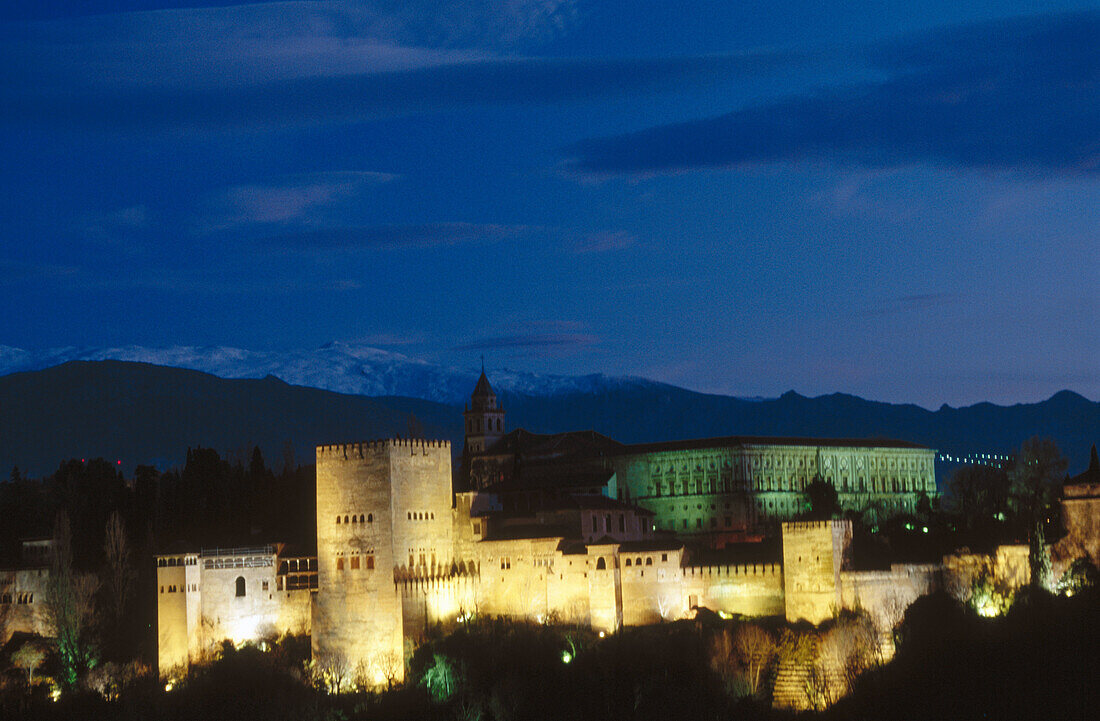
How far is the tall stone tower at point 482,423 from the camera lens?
10488 cm

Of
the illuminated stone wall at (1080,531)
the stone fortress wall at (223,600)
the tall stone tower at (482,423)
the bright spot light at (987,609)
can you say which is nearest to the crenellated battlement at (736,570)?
A: the bright spot light at (987,609)

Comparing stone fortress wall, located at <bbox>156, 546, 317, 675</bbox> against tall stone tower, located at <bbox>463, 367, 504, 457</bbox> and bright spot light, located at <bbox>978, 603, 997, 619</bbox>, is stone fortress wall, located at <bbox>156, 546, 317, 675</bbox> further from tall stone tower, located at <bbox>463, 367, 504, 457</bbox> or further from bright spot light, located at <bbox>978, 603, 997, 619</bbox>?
tall stone tower, located at <bbox>463, 367, 504, 457</bbox>

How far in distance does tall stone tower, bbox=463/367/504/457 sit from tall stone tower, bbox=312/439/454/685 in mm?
38467

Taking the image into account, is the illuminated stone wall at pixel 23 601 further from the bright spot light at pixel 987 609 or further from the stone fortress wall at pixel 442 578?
the bright spot light at pixel 987 609

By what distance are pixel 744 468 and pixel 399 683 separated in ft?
136

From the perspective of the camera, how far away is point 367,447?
64.2m

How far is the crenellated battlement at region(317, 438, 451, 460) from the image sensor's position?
64.1 metres

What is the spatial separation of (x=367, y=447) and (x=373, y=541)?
387 centimetres

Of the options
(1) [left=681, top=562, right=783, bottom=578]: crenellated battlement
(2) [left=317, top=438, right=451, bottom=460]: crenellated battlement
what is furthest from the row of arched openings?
(1) [left=681, top=562, right=783, bottom=578]: crenellated battlement

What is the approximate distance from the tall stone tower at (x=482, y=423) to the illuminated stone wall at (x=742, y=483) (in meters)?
8.92

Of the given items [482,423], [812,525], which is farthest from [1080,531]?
[482,423]

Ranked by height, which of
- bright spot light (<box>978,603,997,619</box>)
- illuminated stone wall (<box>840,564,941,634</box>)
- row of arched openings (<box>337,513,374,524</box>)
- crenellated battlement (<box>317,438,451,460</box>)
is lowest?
bright spot light (<box>978,603,997,619</box>)

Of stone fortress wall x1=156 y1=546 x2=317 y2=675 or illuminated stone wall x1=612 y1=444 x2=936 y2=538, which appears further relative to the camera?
illuminated stone wall x1=612 y1=444 x2=936 y2=538

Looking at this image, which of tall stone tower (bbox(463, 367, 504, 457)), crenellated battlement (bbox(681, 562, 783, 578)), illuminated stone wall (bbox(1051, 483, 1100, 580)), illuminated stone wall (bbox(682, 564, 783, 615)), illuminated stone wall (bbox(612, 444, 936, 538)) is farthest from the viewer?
tall stone tower (bbox(463, 367, 504, 457))
